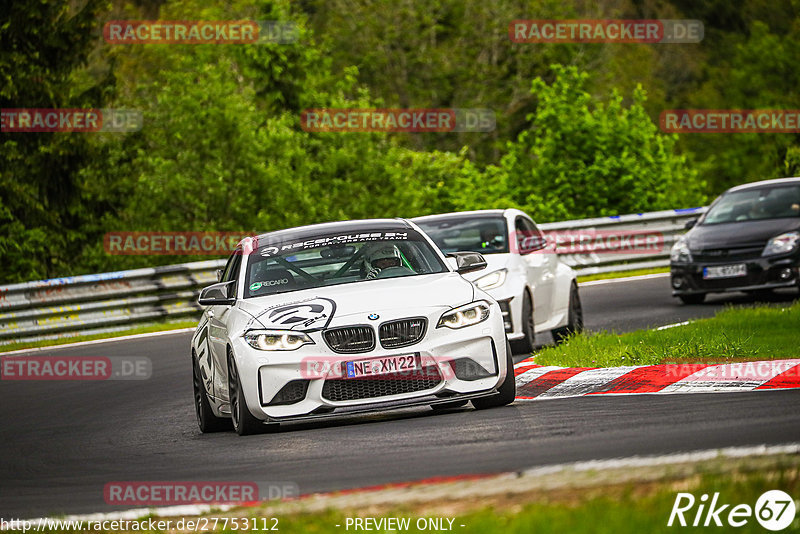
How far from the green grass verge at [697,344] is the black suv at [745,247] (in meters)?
2.97

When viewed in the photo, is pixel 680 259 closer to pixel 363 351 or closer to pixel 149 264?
pixel 363 351

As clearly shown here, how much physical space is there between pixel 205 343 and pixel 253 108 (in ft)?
86.1

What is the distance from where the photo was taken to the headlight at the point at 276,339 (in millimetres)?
9367

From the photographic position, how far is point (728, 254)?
1775cm

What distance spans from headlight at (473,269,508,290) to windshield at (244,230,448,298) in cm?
288

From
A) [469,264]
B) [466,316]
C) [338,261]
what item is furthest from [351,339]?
[469,264]

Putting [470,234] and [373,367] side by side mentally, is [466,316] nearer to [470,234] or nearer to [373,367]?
[373,367]

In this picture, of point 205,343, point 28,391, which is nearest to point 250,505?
point 205,343

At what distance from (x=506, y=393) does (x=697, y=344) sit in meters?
2.54

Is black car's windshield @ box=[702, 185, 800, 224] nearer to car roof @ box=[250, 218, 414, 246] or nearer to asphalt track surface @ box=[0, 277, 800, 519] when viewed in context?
car roof @ box=[250, 218, 414, 246]

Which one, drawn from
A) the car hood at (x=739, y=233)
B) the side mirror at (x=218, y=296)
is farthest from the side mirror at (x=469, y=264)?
the car hood at (x=739, y=233)

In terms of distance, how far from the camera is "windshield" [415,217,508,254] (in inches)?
588

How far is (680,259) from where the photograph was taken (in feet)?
60.0

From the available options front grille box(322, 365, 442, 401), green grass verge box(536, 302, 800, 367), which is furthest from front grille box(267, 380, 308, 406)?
green grass verge box(536, 302, 800, 367)
